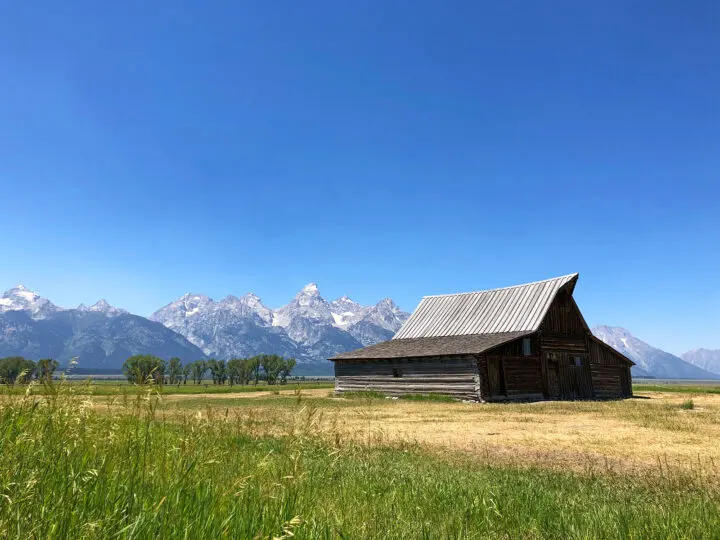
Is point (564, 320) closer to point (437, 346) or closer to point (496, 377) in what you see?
point (496, 377)

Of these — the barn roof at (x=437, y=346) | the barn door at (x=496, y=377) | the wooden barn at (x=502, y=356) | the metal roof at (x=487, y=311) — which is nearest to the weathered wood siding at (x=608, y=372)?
the wooden barn at (x=502, y=356)

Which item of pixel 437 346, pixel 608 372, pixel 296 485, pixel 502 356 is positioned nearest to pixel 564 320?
pixel 608 372

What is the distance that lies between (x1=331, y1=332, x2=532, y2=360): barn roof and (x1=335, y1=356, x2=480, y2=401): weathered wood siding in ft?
1.97

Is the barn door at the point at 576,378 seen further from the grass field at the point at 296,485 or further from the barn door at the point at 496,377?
the grass field at the point at 296,485

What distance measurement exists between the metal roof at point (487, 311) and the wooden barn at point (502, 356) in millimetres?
86

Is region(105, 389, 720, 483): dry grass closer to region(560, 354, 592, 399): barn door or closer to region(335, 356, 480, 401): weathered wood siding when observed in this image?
region(335, 356, 480, 401): weathered wood siding

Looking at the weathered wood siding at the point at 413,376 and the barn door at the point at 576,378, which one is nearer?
the weathered wood siding at the point at 413,376

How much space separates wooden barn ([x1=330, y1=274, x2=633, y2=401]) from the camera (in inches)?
1275

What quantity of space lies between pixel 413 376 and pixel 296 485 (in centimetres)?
3273

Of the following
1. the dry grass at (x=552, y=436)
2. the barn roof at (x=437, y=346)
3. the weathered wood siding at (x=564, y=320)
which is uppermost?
the weathered wood siding at (x=564, y=320)

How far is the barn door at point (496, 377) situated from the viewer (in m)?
31.9

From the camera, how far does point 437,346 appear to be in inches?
1406

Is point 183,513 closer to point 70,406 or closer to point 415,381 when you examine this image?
point 70,406

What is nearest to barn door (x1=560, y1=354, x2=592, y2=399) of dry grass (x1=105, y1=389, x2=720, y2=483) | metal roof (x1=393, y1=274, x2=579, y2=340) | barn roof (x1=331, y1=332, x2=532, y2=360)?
metal roof (x1=393, y1=274, x2=579, y2=340)
